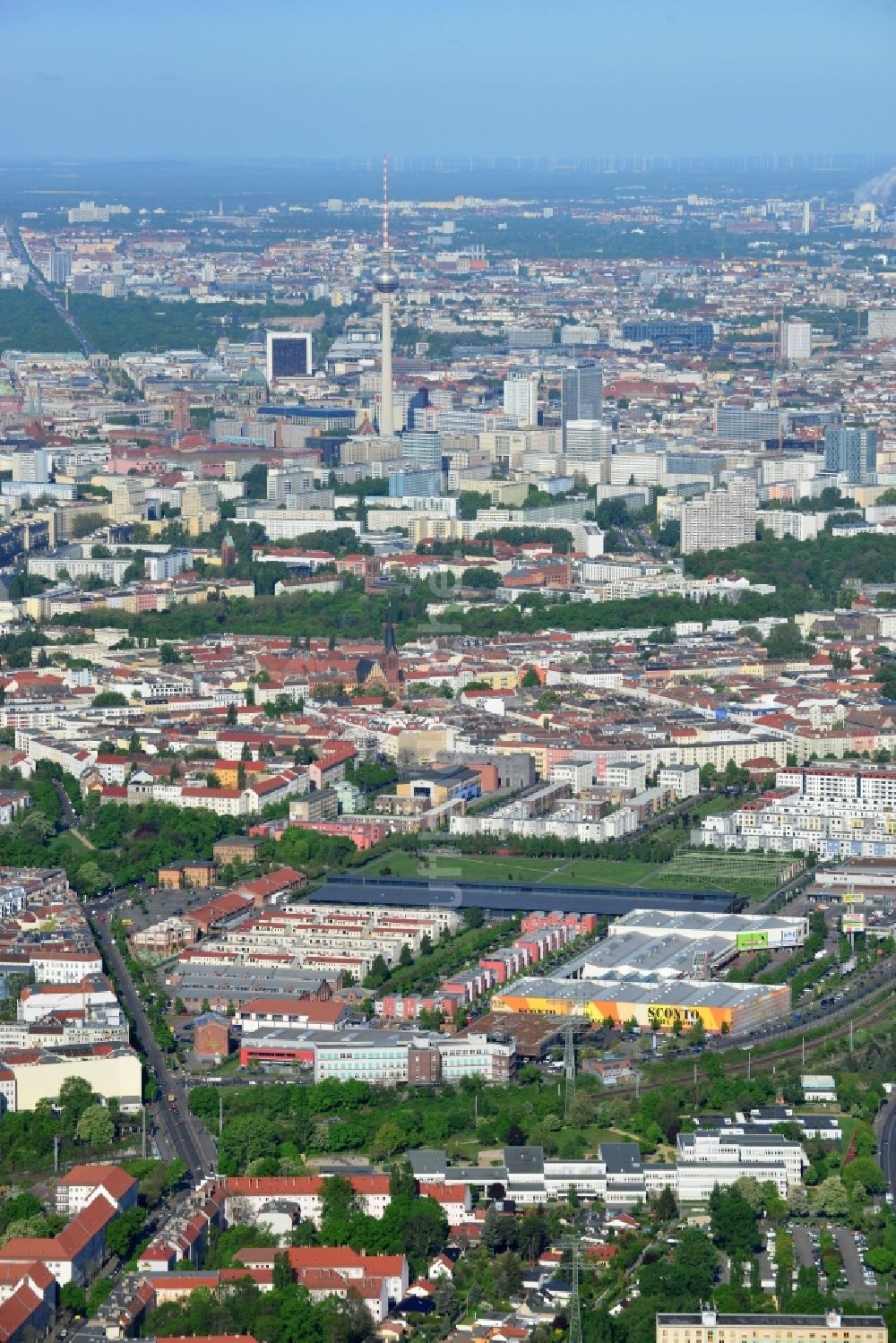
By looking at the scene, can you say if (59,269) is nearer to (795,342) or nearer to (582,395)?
(795,342)

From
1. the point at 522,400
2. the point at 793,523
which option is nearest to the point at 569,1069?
the point at 793,523

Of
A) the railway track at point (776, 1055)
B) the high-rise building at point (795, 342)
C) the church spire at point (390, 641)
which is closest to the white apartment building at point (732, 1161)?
the railway track at point (776, 1055)

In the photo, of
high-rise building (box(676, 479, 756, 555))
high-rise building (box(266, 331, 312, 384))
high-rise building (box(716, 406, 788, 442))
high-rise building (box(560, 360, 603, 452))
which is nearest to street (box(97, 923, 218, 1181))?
high-rise building (box(676, 479, 756, 555))

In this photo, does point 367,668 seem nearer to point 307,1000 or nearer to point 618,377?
point 307,1000

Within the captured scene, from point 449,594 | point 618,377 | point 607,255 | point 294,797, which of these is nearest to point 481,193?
point 607,255

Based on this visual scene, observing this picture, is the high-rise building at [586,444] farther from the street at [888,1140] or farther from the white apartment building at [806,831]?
the street at [888,1140]

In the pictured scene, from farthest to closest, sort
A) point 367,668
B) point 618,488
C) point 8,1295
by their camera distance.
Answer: point 618,488 → point 367,668 → point 8,1295
